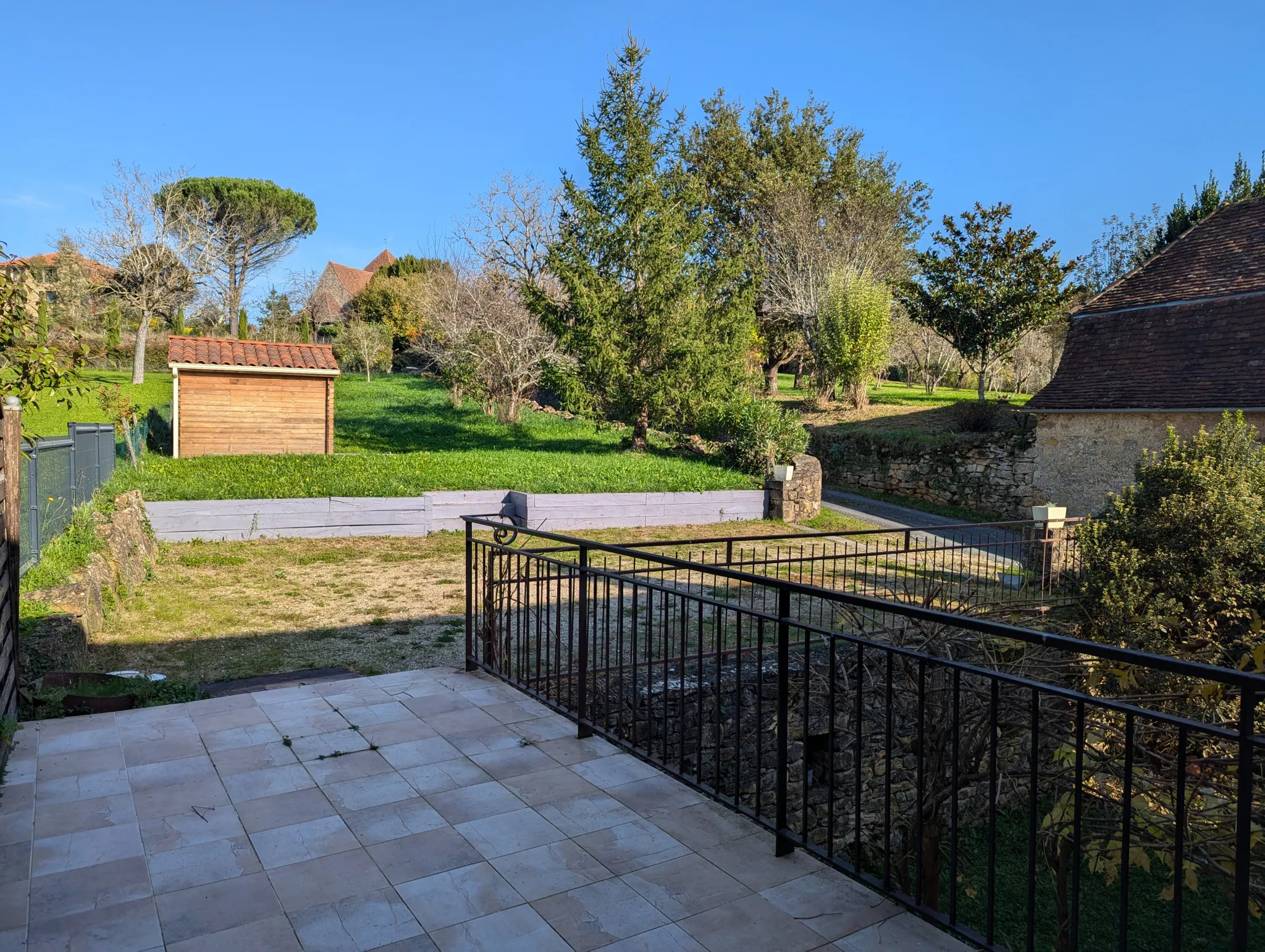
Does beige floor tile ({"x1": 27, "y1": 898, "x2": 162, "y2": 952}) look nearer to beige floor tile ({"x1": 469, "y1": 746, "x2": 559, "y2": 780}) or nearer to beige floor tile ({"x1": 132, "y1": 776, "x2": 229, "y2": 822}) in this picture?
beige floor tile ({"x1": 132, "y1": 776, "x2": 229, "y2": 822})

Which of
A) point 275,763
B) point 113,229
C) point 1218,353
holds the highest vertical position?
point 113,229

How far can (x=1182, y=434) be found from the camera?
1366cm

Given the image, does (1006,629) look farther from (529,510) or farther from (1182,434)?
(1182,434)

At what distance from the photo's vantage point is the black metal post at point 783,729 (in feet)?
8.47

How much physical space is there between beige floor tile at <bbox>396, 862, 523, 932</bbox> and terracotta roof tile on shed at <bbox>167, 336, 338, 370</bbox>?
1643 centimetres

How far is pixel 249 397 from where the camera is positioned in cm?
1719

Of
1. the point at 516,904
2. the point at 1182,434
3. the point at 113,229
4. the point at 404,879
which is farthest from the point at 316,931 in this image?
the point at 113,229

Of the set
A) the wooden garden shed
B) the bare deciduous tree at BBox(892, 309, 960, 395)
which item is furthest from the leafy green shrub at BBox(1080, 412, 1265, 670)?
the bare deciduous tree at BBox(892, 309, 960, 395)

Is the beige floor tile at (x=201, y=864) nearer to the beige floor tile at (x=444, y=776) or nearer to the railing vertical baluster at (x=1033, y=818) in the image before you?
the beige floor tile at (x=444, y=776)

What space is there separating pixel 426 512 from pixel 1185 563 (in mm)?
10089

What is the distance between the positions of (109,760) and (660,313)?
49.5 feet

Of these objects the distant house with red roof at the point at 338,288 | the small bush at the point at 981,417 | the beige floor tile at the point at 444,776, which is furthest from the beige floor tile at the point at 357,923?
the distant house with red roof at the point at 338,288

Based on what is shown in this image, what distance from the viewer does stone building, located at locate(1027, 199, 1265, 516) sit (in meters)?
13.5

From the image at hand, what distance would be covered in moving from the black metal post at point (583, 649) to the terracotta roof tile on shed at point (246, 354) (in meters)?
15.5
